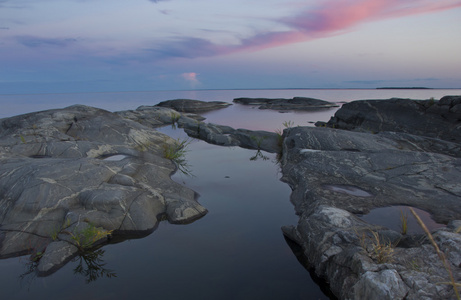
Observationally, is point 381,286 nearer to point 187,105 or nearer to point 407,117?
point 407,117

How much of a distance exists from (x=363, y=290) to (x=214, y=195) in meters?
5.37

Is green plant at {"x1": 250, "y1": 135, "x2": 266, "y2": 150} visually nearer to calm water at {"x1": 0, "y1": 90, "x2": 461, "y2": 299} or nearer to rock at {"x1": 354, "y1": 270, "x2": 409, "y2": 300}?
calm water at {"x1": 0, "y1": 90, "x2": 461, "y2": 299}

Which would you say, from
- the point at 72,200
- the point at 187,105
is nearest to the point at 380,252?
the point at 72,200

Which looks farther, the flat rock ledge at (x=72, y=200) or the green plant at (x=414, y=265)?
→ the flat rock ledge at (x=72, y=200)

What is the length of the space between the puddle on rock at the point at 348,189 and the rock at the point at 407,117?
10251 mm

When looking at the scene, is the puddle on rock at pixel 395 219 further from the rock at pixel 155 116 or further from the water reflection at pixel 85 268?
the rock at pixel 155 116

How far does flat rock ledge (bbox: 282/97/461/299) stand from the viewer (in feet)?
11.1

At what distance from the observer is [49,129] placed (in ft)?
39.7

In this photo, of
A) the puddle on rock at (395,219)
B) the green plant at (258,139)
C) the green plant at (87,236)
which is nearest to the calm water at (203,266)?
the green plant at (87,236)

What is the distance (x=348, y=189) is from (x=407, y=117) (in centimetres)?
1209

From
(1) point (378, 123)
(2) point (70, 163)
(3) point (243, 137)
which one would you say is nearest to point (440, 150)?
(1) point (378, 123)

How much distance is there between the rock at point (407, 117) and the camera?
49.3 ft

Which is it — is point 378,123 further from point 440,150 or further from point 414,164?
point 414,164

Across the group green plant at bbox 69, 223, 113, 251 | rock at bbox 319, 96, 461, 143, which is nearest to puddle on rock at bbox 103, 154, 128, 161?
green plant at bbox 69, 223, 113, 251
